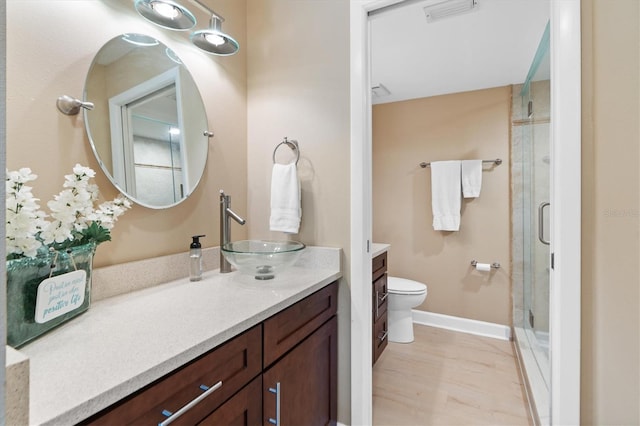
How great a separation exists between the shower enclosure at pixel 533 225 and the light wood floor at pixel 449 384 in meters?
0.13

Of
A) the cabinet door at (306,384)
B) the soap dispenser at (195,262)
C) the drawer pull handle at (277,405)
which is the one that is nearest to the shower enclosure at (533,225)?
the cabinet door at (306,384)

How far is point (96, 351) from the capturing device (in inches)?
26.5

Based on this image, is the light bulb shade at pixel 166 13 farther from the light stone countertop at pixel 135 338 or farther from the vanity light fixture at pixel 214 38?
the light stone countertop at pixel 135 338

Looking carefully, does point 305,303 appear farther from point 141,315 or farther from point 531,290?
point 531,290

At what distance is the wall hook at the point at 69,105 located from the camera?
37.9 inches

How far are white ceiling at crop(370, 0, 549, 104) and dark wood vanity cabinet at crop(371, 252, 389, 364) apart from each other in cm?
148

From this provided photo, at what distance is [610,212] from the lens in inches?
40.9

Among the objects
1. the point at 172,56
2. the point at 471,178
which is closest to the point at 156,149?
the point at 172,56

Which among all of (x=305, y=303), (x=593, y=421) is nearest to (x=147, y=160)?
(x=305, y=303)

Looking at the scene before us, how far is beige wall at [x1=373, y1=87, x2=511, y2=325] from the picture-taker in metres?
2.73

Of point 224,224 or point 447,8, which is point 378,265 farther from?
point 447,8

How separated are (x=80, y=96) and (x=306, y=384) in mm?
1347

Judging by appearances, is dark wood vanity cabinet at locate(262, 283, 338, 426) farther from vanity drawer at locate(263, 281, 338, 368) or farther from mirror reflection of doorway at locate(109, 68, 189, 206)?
mirror reflection of doorway at locate(109, 68, 189, 206)

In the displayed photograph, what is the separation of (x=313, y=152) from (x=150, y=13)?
0.87 m
